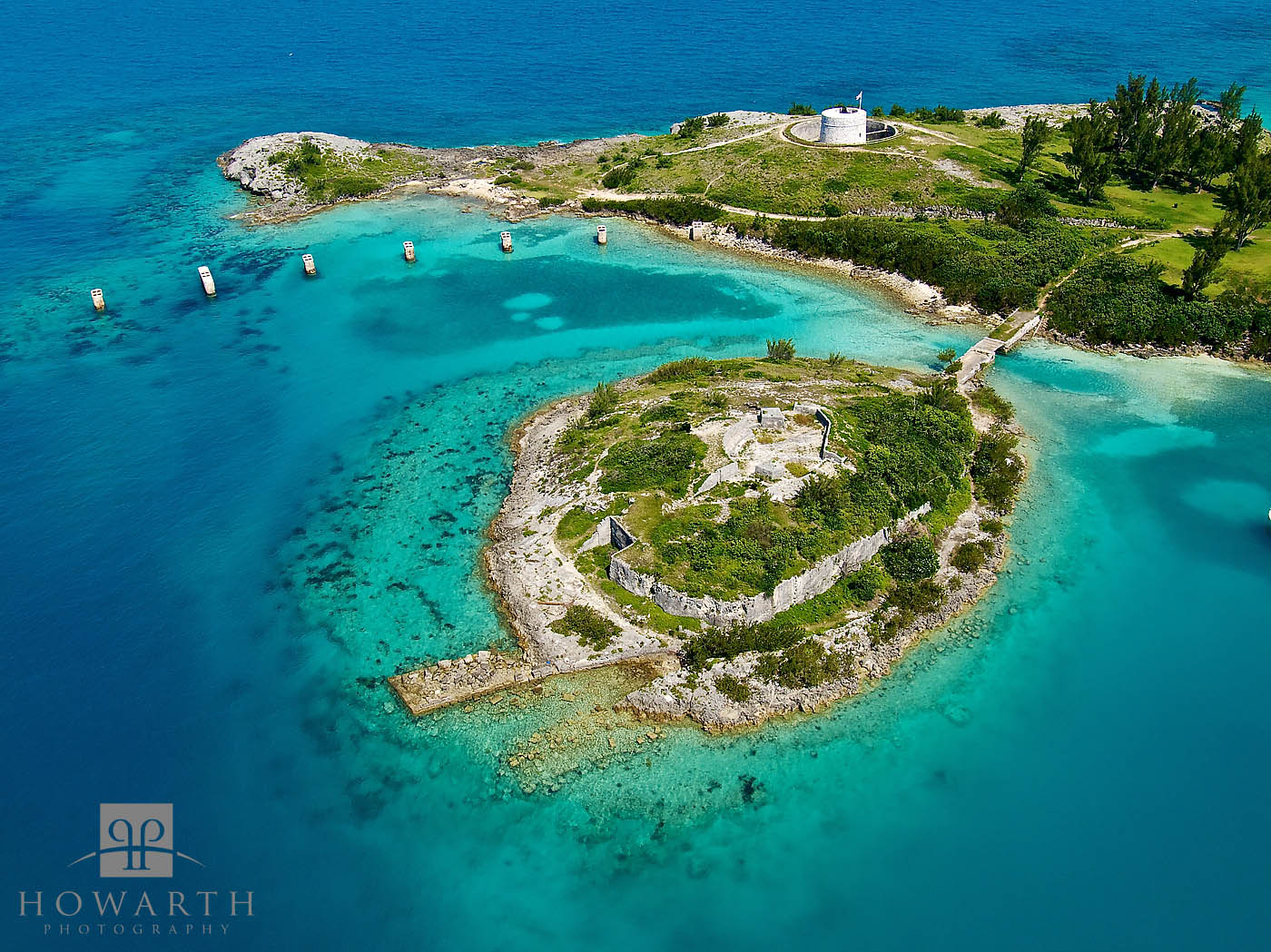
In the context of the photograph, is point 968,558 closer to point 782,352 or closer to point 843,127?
point 782,352

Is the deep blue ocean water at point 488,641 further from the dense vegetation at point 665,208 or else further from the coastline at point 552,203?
the dense vegetation at point 665,208

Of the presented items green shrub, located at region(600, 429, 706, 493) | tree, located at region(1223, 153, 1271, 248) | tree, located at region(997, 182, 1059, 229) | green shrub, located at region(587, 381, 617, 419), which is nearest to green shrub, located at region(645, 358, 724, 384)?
green shrub, located at region(587, 381, 617, 419)

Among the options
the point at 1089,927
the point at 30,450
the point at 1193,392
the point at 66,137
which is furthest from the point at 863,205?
the point at 66,137

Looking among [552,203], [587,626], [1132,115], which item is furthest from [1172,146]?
[587,626]

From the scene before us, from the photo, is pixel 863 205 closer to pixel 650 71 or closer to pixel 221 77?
pixel 650 71

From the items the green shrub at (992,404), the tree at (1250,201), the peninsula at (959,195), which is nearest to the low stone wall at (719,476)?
the green shrub at (992,404)
